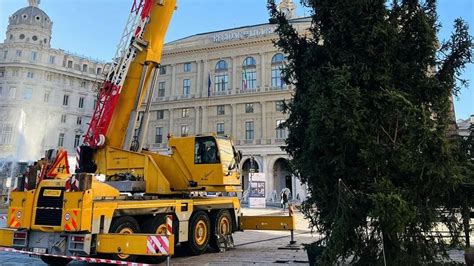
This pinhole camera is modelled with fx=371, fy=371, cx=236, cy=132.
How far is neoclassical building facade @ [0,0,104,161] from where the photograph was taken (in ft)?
197

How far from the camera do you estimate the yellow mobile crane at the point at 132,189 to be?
26.8 feet

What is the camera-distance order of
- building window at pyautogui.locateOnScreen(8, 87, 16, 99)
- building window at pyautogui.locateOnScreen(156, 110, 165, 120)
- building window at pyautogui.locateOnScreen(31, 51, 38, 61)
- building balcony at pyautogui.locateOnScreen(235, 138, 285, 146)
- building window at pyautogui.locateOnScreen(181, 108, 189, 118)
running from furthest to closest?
building window at pyautogui.locateOnScreen(31, 51, 38, 61)
building window at pyautogui.locateOnScreen(8, 87, 16, 99)
building window at pyautogui.locateOnScreen(156, 110, 165, 120)
building window at pyautogui.locateOnScreen(181, 108, 189, 118)
building balcony at pyautogui.locateOnScreen(235, 138, 285, 146)

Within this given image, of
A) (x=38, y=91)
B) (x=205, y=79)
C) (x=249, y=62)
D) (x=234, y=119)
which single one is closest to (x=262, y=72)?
(x=249, y=62)

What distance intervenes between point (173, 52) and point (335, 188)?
179ft

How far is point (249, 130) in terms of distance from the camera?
51625 millimetres

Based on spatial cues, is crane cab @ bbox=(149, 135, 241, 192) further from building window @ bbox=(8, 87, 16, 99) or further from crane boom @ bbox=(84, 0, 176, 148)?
building window @ bbox=(8, 87, 16, 99)

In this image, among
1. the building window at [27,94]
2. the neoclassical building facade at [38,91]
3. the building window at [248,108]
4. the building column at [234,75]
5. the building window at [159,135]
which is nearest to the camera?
the building window at [248,108]

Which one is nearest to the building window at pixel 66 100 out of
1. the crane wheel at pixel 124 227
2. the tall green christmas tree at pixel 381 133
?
the crane wheel at pixel 124 227

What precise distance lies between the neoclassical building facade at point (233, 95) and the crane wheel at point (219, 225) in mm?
34420

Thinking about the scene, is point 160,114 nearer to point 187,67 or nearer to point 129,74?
point 187,67

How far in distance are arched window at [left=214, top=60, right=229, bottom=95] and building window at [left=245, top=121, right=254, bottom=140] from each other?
6.47 metres

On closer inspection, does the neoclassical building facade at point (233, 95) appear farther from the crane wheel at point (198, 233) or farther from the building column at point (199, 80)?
the crane wheel at point (198, 233)

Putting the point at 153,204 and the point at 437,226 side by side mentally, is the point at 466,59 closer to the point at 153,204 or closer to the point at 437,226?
the point at 437,226

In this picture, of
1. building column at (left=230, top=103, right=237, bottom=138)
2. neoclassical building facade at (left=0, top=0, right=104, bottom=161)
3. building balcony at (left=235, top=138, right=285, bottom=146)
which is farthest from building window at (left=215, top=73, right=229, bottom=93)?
neoclassical building facade at (left=0, top=0, right=104, bottom=161)
